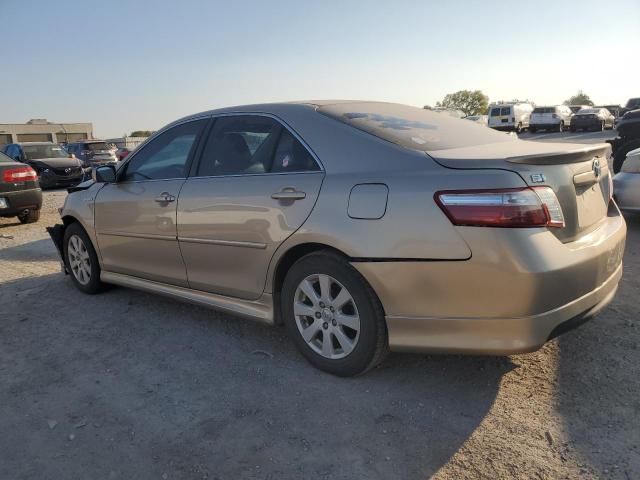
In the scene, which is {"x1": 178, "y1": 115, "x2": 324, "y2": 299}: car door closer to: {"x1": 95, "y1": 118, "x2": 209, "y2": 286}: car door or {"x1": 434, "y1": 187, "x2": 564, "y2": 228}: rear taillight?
{"x1": 95, "y1": 118, "x2": 209, "y2": 286}: car door

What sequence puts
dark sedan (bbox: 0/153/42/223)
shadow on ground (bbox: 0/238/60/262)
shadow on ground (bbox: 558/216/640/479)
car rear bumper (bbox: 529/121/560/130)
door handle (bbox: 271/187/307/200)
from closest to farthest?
shadow on ground (bbox: 558/216/640/479)
door handle (bbox: 271/187/307/200)
shadow on ground (bbox: 0/238/60/262)
dark sedan (bbox: 0/153/42/223)
car rear bumper (bbox: 529/121/560/130)

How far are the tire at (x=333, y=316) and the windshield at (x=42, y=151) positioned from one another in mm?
14973

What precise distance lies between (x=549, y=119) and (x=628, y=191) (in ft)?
100

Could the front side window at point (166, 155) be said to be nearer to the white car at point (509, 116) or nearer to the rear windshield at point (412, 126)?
the rear windshield at point (412, 126)

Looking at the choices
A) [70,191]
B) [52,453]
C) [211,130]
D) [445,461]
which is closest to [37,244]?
[70,191]

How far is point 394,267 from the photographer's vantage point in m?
2.66

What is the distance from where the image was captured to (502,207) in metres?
2.41

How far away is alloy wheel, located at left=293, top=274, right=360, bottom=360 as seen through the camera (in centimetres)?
294

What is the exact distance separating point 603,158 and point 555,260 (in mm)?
1133

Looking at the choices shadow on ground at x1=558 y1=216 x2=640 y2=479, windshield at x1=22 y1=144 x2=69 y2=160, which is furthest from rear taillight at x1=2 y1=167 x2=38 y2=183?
shadow on ground at x1=558 y1=216 x2=640 y2=479

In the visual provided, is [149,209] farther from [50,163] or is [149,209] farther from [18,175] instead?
[50,163]

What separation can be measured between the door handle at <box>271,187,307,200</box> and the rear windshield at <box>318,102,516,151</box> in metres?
0.50

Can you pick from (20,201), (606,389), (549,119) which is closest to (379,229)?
(606,389)

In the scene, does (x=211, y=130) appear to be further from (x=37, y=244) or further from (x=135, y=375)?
(x=37, y=244)
